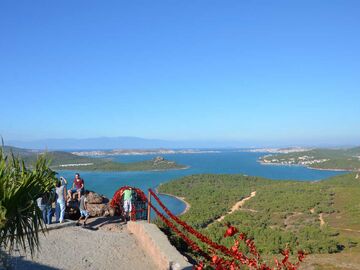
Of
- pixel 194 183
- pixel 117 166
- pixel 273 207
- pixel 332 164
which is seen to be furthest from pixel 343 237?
pixel 332 164

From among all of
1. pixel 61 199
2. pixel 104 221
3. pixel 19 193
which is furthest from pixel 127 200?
pixel 19 193

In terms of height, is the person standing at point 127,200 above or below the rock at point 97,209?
above

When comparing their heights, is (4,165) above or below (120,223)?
above

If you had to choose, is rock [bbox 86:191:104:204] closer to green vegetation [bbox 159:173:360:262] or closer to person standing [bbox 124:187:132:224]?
person standing [bbox 124:187:132:224]

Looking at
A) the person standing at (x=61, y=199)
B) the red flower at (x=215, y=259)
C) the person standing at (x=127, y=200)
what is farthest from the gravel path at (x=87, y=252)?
the red flower at (x=215, y=259)

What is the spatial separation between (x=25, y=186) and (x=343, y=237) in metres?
34.3

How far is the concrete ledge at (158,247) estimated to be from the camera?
8.12m

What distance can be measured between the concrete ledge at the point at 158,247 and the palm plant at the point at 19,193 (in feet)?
11.5

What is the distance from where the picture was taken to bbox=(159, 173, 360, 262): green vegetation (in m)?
31.3

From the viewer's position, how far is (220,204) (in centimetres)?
5822

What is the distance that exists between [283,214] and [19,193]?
A: 4580cm

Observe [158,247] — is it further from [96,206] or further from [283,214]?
[283,214]

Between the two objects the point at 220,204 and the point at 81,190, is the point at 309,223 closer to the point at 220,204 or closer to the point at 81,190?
the point at 220,204

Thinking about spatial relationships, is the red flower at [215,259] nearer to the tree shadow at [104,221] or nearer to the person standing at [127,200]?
the tree shadow at [104,221]
